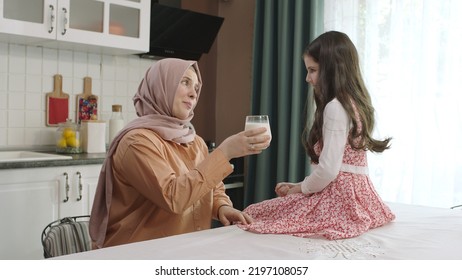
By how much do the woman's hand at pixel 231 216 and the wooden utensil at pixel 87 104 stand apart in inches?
72.7

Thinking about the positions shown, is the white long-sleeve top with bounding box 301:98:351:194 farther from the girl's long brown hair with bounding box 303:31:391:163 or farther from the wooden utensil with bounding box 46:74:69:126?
the wooden utensil with bounding box 46:74:69:126

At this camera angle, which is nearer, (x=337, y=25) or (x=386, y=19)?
(x=386, y=19)

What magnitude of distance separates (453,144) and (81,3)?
7.43ft

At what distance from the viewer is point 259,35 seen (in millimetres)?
3605

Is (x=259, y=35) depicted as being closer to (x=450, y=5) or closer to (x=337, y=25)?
(x=337, y=25)

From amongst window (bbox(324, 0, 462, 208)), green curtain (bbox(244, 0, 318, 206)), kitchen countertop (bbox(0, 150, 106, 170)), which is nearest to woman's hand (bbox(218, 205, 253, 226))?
kitchen countertop (bbox(0, 150, 106, 170))

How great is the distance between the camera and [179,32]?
136 inches

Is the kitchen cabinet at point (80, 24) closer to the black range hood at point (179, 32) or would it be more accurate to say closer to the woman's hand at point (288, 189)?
the black range hood at point (179, 32)

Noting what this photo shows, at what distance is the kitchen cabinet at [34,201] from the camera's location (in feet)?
7.97

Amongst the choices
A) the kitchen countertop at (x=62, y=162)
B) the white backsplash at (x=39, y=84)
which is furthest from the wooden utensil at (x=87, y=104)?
the kitchen countertop at (x=62, y=162)

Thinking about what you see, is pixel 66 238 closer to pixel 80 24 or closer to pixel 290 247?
pixel 290 247

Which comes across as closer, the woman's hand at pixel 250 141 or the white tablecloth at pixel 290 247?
the white tablecloth at pixel 290 247
